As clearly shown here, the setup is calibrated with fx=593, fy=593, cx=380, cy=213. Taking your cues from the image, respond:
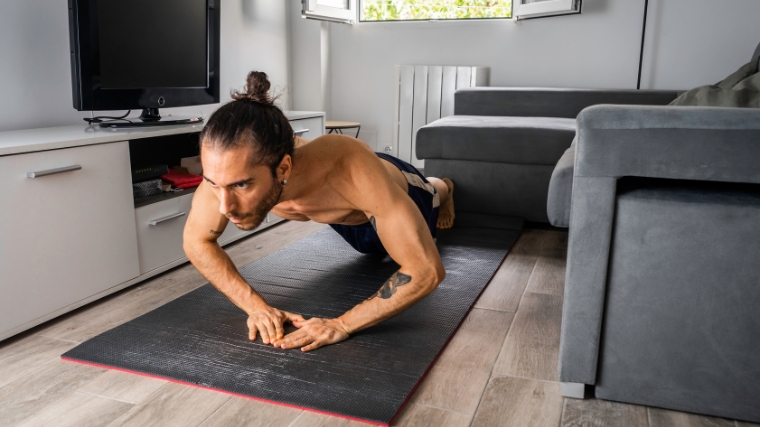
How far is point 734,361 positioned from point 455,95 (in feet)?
9.23

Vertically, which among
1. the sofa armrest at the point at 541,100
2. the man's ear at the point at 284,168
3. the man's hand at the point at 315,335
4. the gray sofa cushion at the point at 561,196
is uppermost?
the sofa armrest at the point at 541,100

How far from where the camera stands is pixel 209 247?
1704mm

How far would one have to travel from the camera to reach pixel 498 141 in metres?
2.94

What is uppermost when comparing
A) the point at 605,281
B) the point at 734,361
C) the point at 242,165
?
the point at 242,165

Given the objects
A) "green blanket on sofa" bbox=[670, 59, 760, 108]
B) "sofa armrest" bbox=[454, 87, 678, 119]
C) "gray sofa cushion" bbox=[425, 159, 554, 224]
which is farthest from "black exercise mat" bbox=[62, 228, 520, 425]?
"sofa armrest" bbox=[454, 87, 678, 119]

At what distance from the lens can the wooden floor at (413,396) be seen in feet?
4.28

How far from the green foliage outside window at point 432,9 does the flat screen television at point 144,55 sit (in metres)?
1.97

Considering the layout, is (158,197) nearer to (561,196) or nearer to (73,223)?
(73,223)

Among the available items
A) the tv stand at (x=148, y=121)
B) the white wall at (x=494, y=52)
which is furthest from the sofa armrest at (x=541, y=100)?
the tv stand at (x=148, y=121)

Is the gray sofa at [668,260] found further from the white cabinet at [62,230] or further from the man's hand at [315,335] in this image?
→ the white cabinet at [62,230]

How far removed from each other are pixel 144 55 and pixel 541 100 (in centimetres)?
230

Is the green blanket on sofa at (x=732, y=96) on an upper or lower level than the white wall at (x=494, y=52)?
lower

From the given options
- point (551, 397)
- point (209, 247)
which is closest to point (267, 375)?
point (209, 247)

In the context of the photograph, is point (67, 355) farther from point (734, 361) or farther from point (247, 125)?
point (734, 361)
